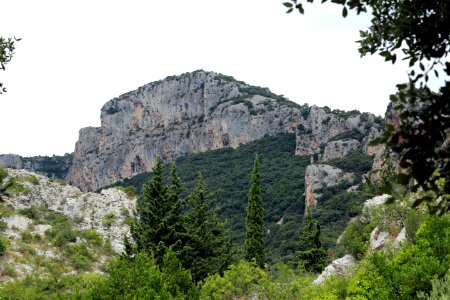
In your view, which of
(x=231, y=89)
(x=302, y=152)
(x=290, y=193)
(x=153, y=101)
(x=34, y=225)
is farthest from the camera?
(x=153, y=101)

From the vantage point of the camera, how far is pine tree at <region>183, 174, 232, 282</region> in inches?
1485

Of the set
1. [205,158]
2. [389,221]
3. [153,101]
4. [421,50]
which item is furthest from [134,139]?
[421,50]

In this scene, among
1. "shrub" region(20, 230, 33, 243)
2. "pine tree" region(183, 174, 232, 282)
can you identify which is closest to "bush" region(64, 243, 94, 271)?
"shrub" region(20, 230, 33, 243)

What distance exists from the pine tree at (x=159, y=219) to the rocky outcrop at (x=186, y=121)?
412ft

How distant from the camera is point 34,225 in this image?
41438 mm

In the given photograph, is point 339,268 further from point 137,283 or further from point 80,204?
point 80,204

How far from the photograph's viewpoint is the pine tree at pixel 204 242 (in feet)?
124

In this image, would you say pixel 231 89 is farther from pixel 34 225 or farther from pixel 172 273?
pixel 172 273

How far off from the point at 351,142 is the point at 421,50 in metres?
127

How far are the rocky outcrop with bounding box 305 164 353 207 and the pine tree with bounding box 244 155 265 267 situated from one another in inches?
2432

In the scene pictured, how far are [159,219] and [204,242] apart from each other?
520 cm

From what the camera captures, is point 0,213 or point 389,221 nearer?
point 389,221

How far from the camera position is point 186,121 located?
190 meters

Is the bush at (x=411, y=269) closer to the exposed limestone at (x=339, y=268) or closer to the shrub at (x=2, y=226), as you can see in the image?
the exposed limestone at (x=339, y=268)
